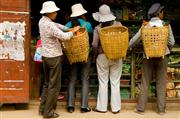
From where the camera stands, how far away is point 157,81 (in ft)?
25.9

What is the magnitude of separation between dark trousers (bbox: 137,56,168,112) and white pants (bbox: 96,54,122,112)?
44cm

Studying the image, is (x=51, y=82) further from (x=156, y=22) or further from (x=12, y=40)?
(x=156, y=22)

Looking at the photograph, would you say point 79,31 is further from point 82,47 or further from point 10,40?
point 10,40

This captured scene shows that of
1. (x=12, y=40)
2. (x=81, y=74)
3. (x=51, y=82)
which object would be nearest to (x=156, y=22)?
(x=81, y=74)

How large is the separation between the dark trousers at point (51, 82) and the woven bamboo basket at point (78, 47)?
10.1 inches

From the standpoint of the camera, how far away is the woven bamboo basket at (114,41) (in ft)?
24.1

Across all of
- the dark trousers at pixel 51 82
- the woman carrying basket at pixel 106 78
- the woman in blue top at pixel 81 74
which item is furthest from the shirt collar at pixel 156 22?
the dark trousers at pixel 51 82

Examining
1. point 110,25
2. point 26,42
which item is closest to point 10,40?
point 26,42

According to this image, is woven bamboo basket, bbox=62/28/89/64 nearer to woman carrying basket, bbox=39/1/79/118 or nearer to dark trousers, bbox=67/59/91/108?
woman carrying basket, bbox=39/1/79/118

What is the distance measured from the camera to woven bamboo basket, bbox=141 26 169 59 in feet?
24.0

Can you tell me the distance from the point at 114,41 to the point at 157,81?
127 centimetres

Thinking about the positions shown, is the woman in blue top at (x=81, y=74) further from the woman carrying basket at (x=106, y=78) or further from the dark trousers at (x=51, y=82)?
the dark trousers at (x=51, y=82)

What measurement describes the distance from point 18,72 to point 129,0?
3363mm

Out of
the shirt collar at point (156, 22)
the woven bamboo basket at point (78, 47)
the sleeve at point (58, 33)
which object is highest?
the shirt collar at point (156, 22)
